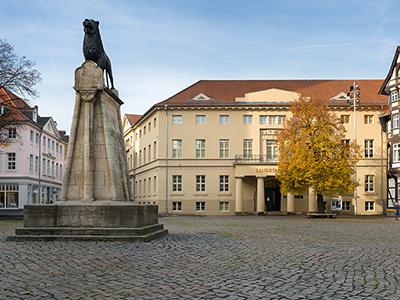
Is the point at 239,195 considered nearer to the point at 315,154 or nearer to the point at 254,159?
the point at 254,159

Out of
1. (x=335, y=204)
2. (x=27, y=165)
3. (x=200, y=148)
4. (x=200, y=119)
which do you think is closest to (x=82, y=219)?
(x=200, y=148)

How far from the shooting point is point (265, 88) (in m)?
54.6

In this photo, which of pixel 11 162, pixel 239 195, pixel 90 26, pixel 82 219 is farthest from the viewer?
pixel 11 162

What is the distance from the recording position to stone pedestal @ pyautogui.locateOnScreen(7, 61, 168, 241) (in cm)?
1242

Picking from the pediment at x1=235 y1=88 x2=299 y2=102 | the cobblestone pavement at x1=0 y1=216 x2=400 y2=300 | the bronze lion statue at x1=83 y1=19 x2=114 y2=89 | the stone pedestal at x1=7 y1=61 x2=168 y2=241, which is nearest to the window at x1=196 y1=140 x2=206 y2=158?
the pediment at x1=235 y1=88 x2=299 y2=102

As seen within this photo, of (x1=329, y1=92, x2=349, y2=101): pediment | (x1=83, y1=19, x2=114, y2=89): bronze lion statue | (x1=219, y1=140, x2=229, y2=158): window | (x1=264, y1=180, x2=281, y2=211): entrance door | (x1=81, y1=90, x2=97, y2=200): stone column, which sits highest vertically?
(x1=329, y1=92, x2=349, y2=101): pediment

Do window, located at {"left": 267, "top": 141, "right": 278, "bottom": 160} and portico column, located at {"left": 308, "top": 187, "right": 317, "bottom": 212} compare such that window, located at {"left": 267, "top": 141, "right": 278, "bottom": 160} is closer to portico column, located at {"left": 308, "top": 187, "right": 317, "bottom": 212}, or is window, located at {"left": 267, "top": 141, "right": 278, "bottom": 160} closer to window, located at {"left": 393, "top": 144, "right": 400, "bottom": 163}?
portico column, located at {"left": 308, "top": 187, "right": 317, "bottom": 212}

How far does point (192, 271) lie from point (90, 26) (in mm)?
9069

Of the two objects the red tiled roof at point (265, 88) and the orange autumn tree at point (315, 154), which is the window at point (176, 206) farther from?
the orange autumn tree at point (315, 154)

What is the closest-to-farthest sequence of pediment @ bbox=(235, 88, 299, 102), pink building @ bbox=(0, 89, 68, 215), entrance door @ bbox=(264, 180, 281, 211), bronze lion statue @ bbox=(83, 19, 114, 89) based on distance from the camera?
bronze lion statue @ bbox=(83, 19, 114, 89) < pediment @ bbox=(235, 88, 299, 102) < entrance door @ bbox=(264, 180, 281, 211) < pink building @ bbox=(0, 89, 68, 215)

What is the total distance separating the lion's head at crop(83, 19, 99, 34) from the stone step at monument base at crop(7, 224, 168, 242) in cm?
610

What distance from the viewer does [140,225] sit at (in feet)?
42.5

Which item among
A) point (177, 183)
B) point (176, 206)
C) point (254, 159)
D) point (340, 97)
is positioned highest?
point (340, 97)

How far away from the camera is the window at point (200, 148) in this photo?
50188 mm
